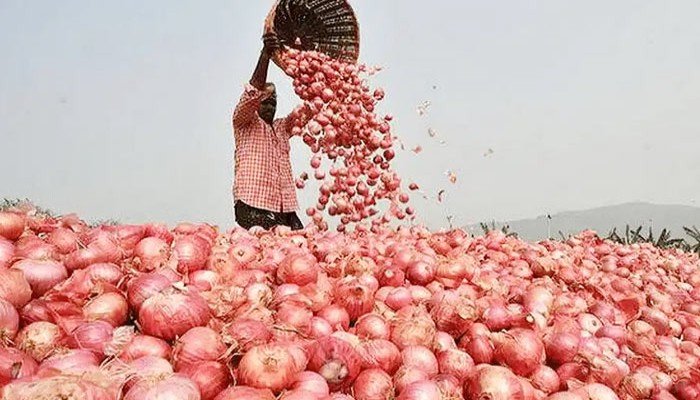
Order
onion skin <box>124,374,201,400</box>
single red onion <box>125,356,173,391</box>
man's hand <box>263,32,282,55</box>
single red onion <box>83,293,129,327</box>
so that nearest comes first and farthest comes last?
1. onion skin <box>124,374,201,400</box>
2. single red onion <box>125,356,173,391</box>
3. single red onion <box>83,293,129,327</box>
4. man's hand <box>263,32,282,55</box>

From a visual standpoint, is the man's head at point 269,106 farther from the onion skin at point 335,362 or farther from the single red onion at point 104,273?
the onion skin at point 335,362

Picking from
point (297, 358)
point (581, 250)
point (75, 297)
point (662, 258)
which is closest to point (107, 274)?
point (75, 297)

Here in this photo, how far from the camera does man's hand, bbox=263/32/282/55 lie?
5746mm

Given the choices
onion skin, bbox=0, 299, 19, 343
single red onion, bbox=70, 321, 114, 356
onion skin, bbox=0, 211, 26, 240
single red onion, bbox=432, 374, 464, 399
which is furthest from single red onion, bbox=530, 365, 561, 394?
onion skin, bbox=0, 211, 26, 240

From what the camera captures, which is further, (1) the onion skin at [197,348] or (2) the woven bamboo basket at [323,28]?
(2) the woven bamboo basket at [323,28]

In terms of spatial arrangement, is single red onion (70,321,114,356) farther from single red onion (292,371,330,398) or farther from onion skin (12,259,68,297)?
single red onion (292,371,330,398)

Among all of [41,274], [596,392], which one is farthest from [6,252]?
[596,392]

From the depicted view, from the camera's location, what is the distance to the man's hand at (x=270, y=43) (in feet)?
18.9

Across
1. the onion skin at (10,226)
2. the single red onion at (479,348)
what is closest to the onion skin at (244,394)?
the single red onion at (479,348)

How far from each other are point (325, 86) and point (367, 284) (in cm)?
349

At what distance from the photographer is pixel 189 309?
1.96 meters

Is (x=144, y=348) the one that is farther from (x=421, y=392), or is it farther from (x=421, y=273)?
(x=421, y=273)

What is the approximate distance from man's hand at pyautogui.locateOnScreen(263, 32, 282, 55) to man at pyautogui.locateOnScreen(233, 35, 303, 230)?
1.51ft

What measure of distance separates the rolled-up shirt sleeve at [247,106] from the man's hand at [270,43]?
384 mm
